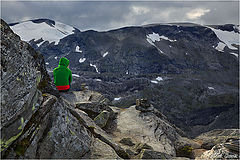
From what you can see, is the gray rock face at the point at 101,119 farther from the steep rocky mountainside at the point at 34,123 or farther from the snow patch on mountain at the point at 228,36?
the snow patch on mountain at the point at 228,36

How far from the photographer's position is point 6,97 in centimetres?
481

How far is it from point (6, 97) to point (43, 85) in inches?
140

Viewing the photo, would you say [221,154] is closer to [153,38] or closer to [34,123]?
[34,123]

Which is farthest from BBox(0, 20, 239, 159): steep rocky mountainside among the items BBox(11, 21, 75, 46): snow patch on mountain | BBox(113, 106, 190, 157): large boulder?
BBox(11, 21, 75, 46): snow patch on mountain

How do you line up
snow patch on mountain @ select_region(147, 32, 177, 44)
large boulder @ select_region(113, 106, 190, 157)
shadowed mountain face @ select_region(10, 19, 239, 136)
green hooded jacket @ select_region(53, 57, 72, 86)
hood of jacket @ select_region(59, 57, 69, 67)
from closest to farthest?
large boulder @ select_region(113, 106, 190, 157) → green hooded jacket @ select_region(53, 57, 72, 86) → hood of jacket @ select_region(59, 57, 69, 67) → shadowed mountain face @ select_region(10, 19, 239, 136) → snow patch on mountain @ select_region(147, 32, 177, 44)

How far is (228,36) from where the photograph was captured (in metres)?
165

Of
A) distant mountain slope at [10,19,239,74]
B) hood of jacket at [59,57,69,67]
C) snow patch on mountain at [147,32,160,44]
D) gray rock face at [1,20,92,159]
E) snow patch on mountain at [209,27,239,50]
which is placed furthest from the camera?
snow patch on mountain at [209,27,239,50]

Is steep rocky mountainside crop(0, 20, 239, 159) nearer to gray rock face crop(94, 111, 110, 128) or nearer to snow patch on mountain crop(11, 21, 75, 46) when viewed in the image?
gray rock face crop(94, 111, 110, 128)

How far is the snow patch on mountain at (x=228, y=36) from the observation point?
158m

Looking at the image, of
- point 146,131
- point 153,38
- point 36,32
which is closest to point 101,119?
point 146,131

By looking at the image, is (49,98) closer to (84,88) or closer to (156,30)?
(84,88)

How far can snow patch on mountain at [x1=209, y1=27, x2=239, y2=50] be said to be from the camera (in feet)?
518

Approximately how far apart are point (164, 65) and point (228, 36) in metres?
83.5

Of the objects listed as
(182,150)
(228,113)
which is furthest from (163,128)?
(228,113)
